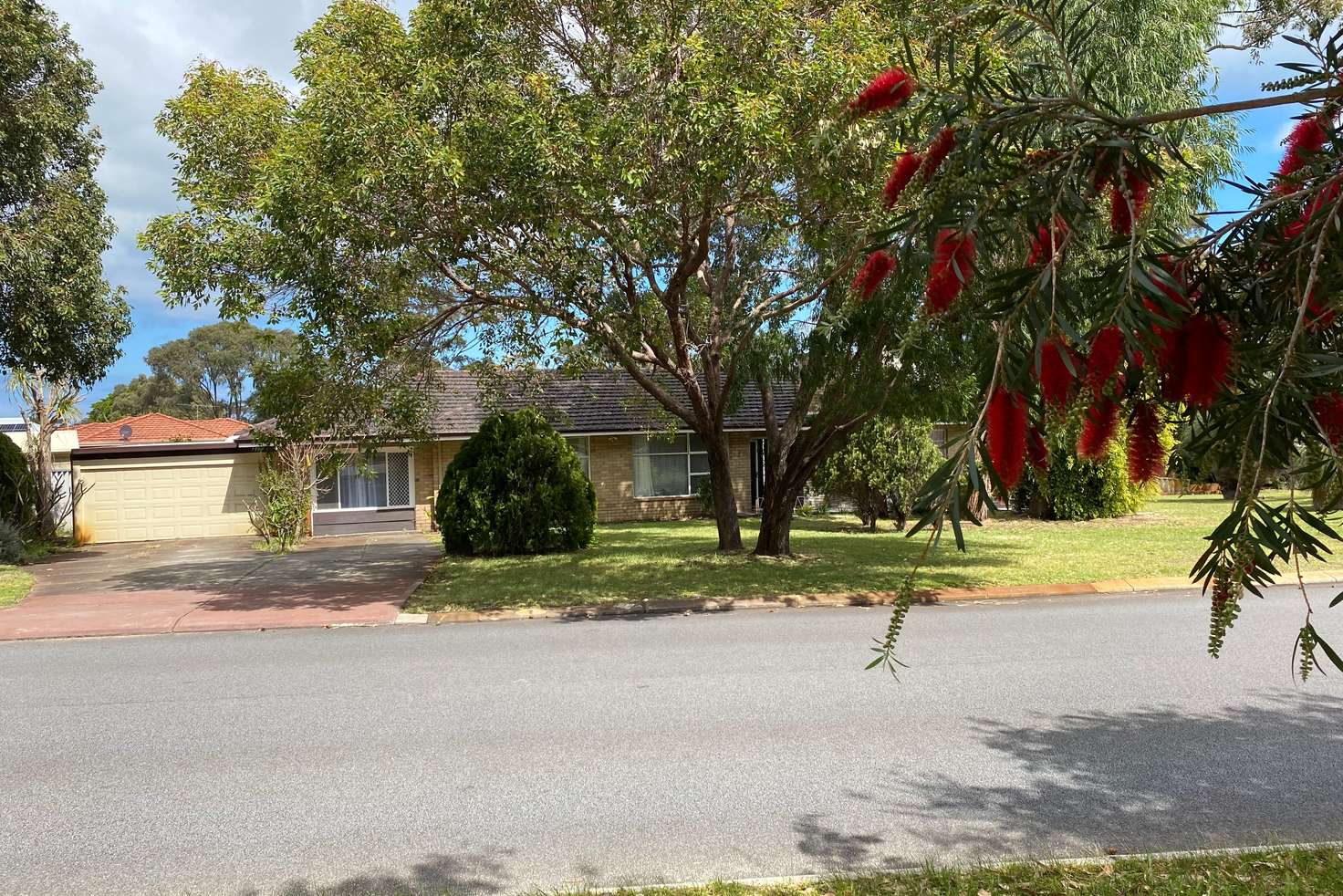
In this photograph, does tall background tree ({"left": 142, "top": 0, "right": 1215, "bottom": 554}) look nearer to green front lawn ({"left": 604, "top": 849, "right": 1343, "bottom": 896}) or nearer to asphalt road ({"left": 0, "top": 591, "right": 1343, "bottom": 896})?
asphalt road ({"left": 0, "top": 591, "right": 1343, "bottom": 896})

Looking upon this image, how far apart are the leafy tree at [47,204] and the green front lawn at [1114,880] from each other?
15.7 metres

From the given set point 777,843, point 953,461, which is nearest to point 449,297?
point 777,843

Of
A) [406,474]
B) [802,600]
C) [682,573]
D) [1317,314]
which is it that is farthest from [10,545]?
[1317,314]

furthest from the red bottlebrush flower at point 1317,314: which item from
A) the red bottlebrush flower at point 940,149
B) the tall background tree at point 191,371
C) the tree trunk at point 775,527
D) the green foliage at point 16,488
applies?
the tall background tree at point 191,371

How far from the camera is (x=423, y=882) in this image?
413cm

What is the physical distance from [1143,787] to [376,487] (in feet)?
69.1

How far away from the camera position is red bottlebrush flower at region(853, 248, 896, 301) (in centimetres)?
203

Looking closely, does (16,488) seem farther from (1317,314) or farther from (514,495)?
(1317,314)

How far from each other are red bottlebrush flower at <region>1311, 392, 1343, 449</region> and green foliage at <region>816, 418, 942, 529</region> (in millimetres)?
18455

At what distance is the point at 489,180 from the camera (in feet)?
33.9

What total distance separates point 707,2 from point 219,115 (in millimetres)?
6425

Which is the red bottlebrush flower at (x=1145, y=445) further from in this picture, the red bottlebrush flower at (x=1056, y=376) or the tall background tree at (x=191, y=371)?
the tall background tree at (x=191, y=371)

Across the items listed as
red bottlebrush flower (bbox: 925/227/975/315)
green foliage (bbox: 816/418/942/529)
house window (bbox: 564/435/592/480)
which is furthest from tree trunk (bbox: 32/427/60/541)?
red bottlebrush flower (bbox: 925/227/975/315)

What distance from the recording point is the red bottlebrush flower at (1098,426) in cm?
189
